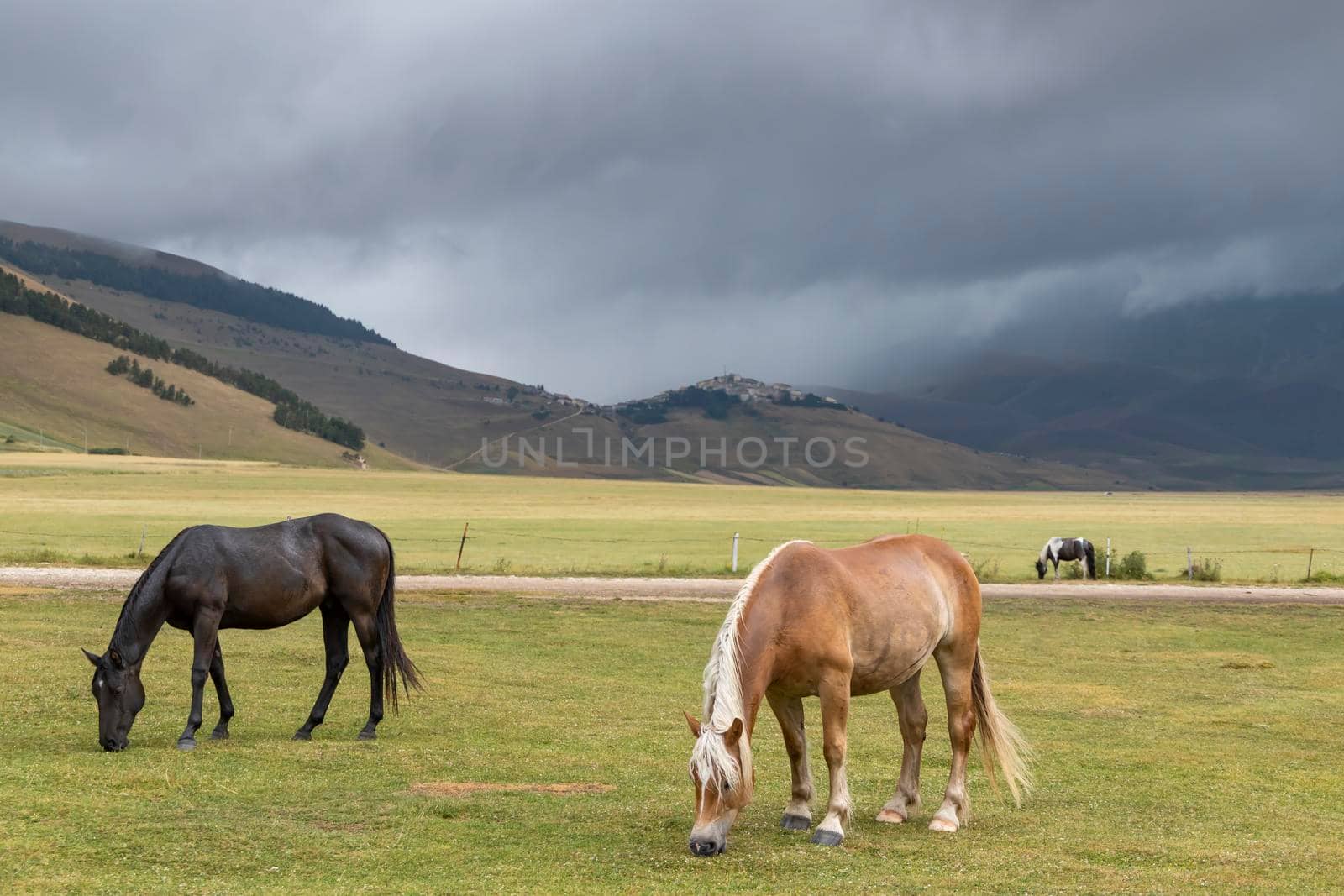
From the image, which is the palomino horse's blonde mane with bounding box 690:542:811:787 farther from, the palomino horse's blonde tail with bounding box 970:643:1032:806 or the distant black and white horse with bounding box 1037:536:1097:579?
the distant black and white horse with bounding box 1037:536:1097:579

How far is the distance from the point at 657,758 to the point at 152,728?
20.1ft

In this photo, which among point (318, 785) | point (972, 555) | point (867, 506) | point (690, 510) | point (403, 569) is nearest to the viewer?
point (318, 785)

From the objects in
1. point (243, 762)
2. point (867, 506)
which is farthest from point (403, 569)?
point (867, 506)

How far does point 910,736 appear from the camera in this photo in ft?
37.7

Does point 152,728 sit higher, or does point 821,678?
point 821,678

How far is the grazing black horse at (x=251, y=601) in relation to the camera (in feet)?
44.5

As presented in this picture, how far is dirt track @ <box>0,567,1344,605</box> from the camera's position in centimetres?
3403

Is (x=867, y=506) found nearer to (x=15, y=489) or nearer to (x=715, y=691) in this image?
(x=15, y=489)

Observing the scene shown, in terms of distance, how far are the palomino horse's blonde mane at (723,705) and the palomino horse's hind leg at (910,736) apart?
88.8 inches

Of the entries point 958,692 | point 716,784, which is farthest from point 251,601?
point 958,692

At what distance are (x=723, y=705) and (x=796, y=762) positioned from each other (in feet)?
5.19

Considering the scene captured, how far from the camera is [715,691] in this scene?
9539 mm

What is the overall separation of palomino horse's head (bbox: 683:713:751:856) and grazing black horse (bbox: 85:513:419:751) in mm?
6811

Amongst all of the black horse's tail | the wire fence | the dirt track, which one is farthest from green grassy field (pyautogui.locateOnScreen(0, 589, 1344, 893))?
the wire fence
